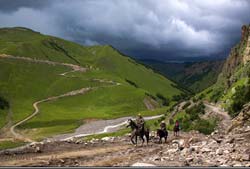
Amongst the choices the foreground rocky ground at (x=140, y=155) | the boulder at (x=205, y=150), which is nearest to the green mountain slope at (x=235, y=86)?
the foreground rocky ground at (x=140, y=155)

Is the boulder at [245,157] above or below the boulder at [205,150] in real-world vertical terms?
below

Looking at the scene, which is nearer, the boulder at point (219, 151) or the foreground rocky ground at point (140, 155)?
the foreground rocky ground at point (140, 155)

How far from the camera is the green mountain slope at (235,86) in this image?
8106cm

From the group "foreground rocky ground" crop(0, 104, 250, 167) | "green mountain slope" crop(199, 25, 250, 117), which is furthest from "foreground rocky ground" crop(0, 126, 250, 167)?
"green mountain slope" crop(199, 25, 250, 117)

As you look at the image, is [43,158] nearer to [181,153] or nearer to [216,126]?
[181,153]

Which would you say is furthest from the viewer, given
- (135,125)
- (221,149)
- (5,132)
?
(5,132)

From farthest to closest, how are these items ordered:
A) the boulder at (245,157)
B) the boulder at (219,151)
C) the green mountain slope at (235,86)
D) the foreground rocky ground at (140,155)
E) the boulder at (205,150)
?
the green mountain slope at (235,86), the boulder at (205,150), the boulder at (219,151), the foreground rocky ground at (140,155), the boulder at (245,157)

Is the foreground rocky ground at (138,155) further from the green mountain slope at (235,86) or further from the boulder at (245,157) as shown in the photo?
the green mountain slope at (235,86)

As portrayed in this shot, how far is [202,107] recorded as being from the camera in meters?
98.4

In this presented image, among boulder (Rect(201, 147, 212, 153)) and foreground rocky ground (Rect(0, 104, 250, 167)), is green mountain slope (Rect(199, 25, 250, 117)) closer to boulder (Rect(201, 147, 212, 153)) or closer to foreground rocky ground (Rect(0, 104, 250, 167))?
foreground rocky ground (Rect(0, 104, 250, 167))

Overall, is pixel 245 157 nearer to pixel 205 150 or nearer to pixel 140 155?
pixel 205 150

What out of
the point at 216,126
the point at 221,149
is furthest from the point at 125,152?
the point at 216,126

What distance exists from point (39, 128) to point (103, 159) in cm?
14072

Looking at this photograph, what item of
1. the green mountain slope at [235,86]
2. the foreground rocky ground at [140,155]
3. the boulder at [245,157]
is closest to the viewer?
the boulder at [245,157]
